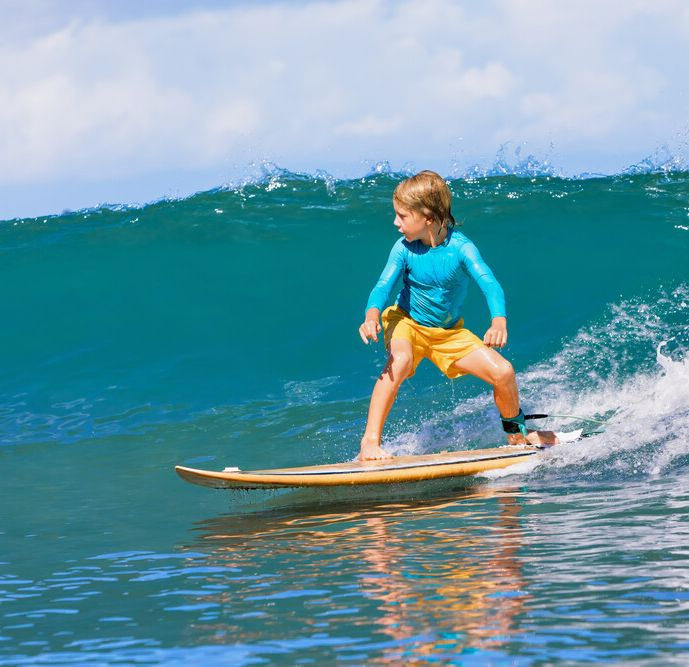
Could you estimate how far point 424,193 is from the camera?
6.20m

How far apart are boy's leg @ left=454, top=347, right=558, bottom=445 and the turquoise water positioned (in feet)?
1.25

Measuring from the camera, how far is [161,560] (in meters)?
4.59

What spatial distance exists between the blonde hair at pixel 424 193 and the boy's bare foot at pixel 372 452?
4.41 feet

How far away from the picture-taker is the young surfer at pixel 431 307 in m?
6.25

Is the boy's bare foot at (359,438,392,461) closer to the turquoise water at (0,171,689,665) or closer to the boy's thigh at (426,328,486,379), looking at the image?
the turquoise water at (0,171,689,665)

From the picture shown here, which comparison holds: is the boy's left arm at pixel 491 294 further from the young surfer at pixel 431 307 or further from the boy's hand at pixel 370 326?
the boy's hand at pixel 370 326

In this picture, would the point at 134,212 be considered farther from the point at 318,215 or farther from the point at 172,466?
the point at 172,466

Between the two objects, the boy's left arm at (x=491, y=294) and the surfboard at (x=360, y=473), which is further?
the boy's left arm at (x=491, y=294)

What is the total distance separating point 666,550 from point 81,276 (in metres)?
10.8

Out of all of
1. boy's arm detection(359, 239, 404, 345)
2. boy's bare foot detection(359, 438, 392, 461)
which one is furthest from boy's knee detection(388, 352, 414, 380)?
boy's bare foot detection(359, 438, 392, 461)

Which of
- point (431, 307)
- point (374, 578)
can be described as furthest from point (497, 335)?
point (374, 578)

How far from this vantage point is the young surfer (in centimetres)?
625

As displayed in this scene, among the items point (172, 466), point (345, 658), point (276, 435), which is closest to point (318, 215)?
point (276, 435)

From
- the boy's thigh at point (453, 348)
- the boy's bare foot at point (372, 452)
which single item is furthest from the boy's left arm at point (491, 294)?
Answer: the boy's bare foot at point (372, 452)
